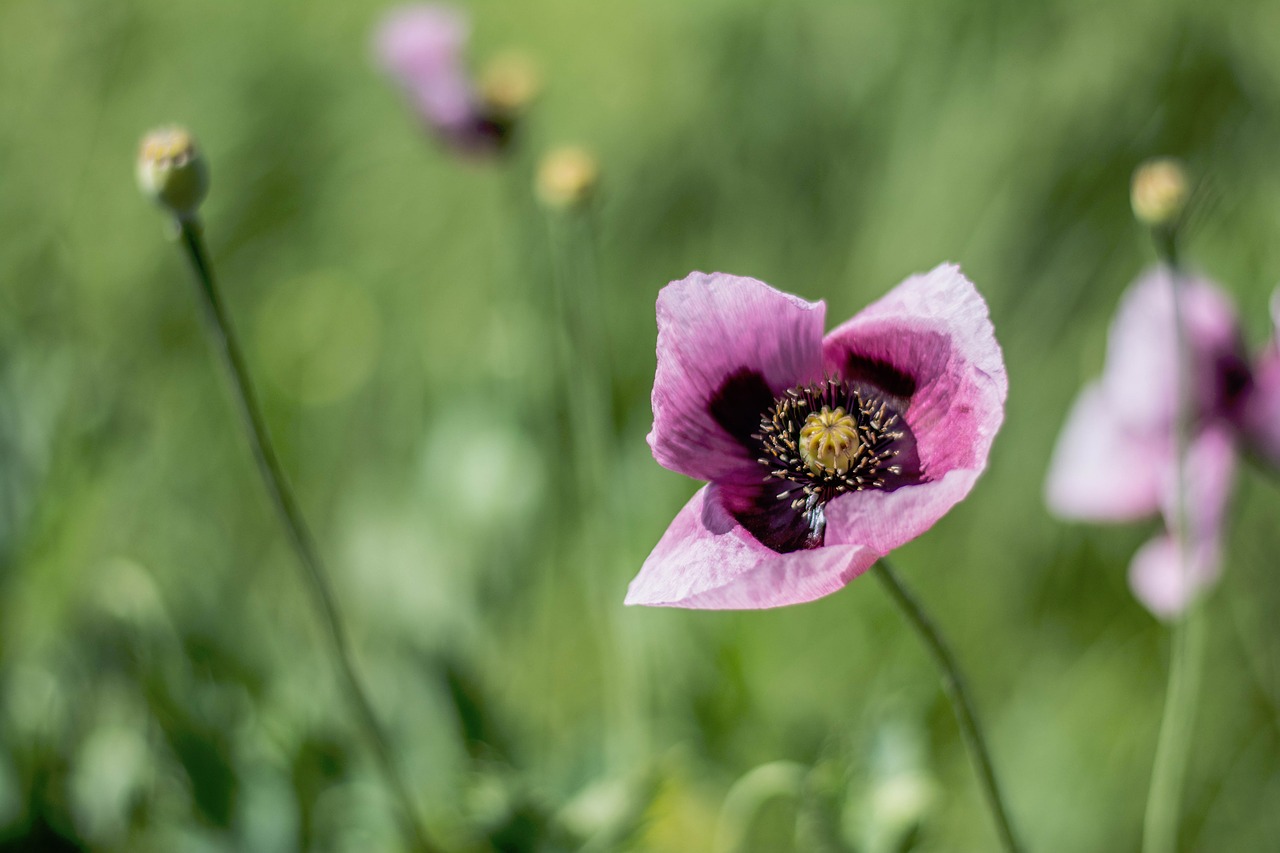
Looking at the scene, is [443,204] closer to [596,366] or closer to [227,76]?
[227,76]

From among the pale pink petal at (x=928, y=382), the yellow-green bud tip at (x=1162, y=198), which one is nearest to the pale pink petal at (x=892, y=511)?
the pale pink petal at (x=928, y=382)

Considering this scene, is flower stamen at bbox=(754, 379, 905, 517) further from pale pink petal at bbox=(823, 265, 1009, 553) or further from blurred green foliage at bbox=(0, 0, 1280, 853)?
blurred green foliage at bbox=(0, 0, 1280, 853)

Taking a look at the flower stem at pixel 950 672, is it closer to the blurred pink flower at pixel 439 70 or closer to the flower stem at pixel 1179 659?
the flower stem at pixel 1179 659

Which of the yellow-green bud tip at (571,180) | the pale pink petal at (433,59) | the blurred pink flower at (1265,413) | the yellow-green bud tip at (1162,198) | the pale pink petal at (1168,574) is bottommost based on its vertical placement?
the pale pink petal at (1168,574)

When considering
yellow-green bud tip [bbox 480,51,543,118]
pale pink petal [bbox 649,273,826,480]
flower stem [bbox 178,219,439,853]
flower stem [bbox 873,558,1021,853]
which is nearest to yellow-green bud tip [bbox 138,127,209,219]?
flower stem [bbox 178,219,439,853]

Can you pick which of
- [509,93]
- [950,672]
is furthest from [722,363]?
[509,93]
